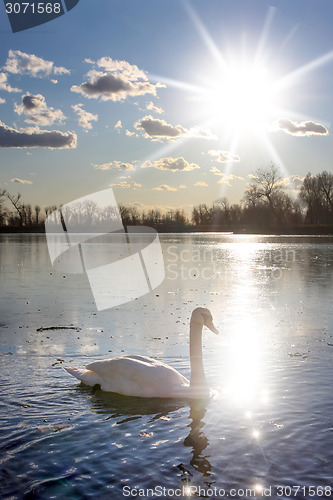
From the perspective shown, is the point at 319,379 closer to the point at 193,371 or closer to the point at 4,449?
the point at 193,371

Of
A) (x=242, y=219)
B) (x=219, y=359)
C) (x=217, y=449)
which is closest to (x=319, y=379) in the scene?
(x=219, y=359)

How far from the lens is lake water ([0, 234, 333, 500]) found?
13.9 ft

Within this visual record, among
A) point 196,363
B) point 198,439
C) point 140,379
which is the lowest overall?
point 198,439

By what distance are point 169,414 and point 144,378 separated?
1.87 ft

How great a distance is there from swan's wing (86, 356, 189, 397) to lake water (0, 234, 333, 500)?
13 centimetres

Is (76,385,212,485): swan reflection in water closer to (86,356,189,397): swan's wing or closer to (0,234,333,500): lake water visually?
(0,234,333,500): lake water

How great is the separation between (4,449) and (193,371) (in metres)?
2.46

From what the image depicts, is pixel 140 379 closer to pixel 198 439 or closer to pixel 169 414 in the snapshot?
pixel 169 414

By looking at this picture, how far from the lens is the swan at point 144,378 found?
6105 millimetres

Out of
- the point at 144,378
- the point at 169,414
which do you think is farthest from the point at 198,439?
the point at 144,378

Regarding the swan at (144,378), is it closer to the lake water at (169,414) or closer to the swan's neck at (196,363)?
the swan's neck at (196,363)

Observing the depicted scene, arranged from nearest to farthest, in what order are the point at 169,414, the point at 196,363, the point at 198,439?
the point at 198,439
the point at 169,414
the point at 196,363

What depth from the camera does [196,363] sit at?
6.31 metres

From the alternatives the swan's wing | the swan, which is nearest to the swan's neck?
the swan
